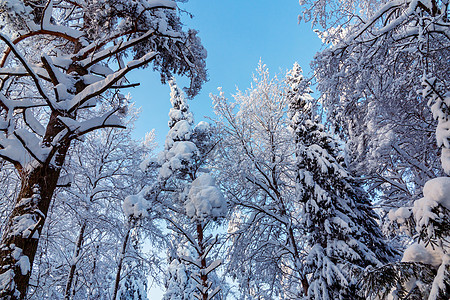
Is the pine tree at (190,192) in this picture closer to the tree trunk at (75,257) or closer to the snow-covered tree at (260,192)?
the snow-covered tree at (260,192)

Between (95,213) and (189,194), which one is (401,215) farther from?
(95,213)

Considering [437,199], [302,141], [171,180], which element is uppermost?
[302,141]

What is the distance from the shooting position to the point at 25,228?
2.53 m

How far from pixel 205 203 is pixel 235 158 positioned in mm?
2282

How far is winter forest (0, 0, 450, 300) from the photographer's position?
8.93 ft

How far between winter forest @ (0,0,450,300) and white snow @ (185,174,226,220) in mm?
39

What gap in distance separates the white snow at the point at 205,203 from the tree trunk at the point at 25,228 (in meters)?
4.67

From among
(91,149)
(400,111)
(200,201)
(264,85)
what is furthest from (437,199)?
(91,149)

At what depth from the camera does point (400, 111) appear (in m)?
5.89

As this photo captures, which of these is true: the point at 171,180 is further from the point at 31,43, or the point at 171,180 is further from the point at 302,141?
the point at 31,43

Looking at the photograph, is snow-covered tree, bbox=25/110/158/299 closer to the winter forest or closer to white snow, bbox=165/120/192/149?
the winter forest

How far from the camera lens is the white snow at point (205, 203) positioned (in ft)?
24.1

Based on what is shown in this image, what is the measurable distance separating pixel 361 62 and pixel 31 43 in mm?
5870

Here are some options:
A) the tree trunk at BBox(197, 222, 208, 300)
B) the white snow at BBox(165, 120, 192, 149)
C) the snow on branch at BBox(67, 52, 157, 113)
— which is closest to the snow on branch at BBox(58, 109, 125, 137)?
the snow on branch at BBox(67, 52, 157, 113)
